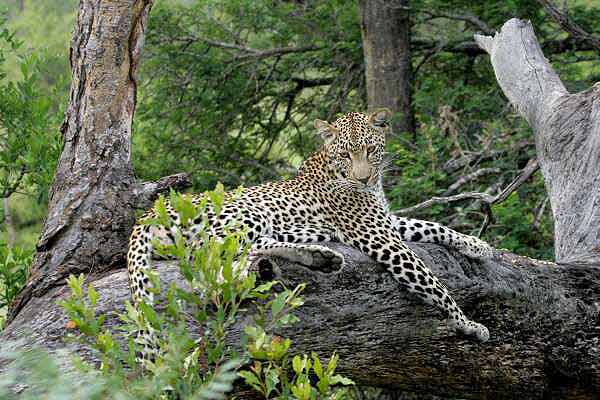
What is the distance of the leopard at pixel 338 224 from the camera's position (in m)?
5.18

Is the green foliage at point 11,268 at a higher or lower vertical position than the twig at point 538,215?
higher

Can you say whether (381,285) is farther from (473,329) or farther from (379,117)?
(379,117)

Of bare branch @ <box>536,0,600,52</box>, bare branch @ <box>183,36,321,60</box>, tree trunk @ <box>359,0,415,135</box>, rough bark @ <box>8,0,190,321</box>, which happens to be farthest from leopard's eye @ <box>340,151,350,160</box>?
bare branch @ <box>183,36,321,60</box>

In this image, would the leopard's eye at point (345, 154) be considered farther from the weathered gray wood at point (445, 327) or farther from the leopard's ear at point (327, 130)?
the weathered gray wood at point (445, 327)

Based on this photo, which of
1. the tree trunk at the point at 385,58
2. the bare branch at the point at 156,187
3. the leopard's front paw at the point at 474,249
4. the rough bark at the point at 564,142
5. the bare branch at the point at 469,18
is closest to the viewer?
the bare branch at the point at 156,187

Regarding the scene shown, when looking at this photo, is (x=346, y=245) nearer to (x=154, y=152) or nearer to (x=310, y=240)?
(x=310, y=240)

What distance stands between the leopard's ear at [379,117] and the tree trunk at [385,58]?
4064 millimetres

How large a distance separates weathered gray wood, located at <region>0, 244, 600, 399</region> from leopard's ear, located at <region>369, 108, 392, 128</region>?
4.28 ft

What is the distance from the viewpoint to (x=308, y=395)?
10.6 feet

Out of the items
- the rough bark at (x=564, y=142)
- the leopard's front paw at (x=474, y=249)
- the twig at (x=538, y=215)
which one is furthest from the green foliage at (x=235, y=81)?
the leopard's front paw at (x=474, y=249)

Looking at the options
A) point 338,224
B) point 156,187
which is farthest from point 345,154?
point 156,187

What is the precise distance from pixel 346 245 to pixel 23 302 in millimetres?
2027

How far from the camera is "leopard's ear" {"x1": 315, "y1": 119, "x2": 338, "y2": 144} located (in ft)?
22.8

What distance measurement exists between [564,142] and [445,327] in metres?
2.35
